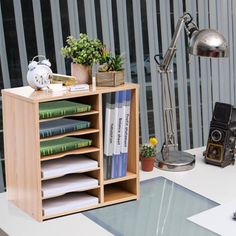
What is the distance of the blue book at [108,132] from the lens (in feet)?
5.56

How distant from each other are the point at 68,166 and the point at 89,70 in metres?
0.33

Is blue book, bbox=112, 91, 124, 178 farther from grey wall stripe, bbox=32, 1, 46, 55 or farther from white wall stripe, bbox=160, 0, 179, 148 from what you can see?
white wall stripe, bbox=160, 0, 179, 148

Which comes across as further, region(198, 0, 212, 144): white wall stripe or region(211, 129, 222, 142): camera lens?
region(198, 0, 212, 144): white wall stripe

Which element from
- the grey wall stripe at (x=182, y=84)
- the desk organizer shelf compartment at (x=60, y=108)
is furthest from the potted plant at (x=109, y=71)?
the grey wall stripe at (x=182, y=84)

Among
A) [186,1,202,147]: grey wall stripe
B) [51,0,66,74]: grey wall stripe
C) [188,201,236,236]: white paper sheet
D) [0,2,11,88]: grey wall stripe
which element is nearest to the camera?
[188,201,236,236]: white paper sheet

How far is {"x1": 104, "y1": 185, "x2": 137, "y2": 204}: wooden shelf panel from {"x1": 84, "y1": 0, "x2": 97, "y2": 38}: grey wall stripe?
1064 millimetres

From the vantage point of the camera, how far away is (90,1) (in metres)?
2.64

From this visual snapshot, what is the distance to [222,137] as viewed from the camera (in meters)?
2.09

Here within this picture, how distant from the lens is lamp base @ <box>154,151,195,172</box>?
81.7 inches

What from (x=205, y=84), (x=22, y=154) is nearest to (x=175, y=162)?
(x=22, y=154)

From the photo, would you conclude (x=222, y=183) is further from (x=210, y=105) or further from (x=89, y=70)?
(x=210, y=105)

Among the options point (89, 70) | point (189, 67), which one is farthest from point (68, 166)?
point (189, 67)

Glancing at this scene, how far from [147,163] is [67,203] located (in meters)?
0.48

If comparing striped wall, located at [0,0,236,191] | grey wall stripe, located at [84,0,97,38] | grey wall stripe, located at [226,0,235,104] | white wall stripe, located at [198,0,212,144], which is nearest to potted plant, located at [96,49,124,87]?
striped wall, located at [0,0,236,191]
